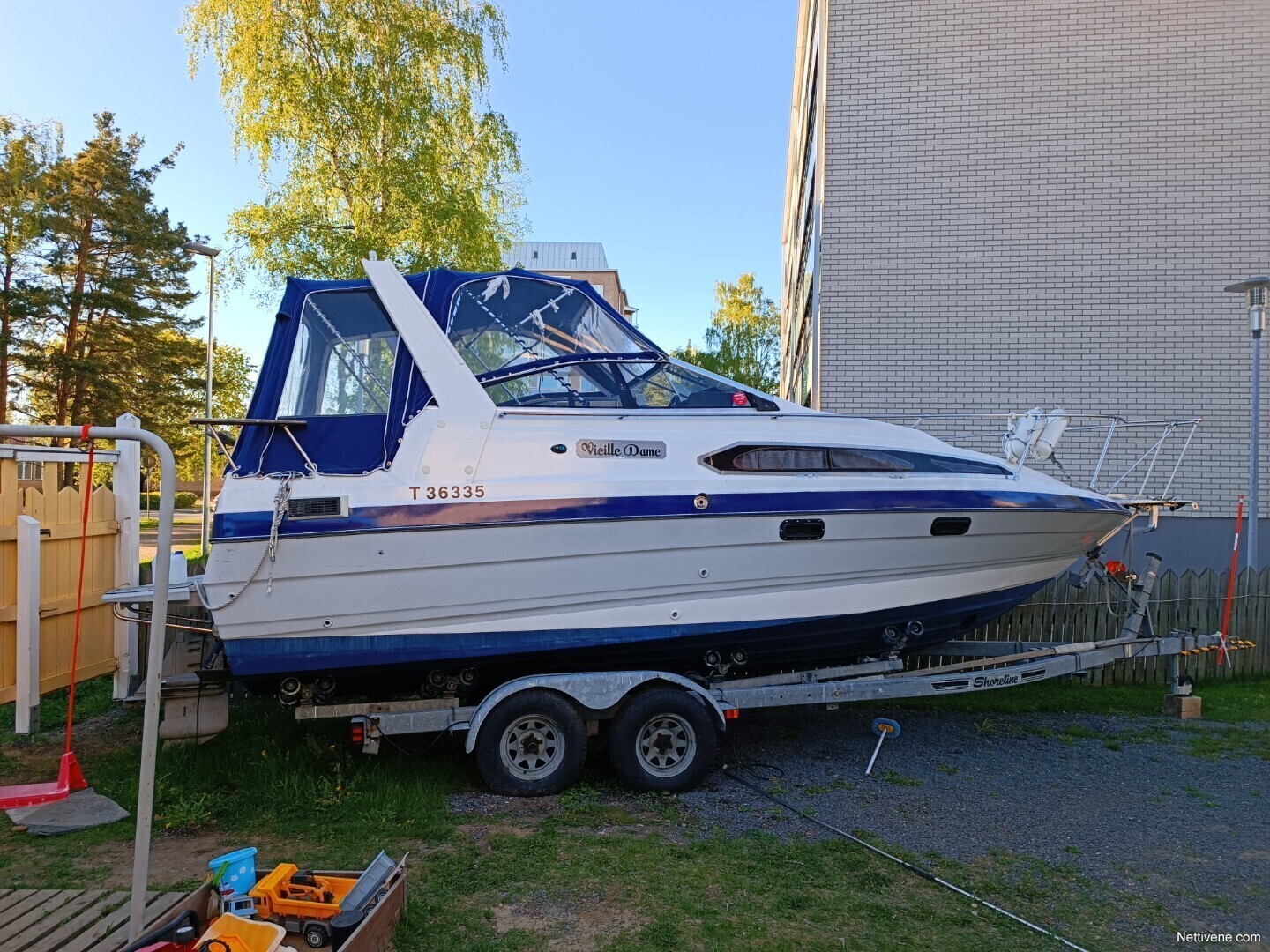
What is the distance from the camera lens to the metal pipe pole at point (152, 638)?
2.88m

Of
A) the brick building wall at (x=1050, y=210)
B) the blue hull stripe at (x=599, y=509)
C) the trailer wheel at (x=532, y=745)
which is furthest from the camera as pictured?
the brick building wall at (x=1050, y=210)

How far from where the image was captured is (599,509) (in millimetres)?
4969

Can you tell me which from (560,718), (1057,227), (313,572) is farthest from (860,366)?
(313,572)

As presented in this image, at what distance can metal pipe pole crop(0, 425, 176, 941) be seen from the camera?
288cm

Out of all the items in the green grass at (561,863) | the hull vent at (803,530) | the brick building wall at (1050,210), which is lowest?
the green grass at (561,863)

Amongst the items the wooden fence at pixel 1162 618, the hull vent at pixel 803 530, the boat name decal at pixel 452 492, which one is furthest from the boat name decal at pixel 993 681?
the boat name decal at pixel 452 492

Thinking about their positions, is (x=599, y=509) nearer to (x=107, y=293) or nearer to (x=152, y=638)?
(x=152, y=638)

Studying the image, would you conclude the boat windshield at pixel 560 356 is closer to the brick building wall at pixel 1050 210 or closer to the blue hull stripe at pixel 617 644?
the blue hull stripe at pixel 617 644

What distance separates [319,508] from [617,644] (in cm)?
191

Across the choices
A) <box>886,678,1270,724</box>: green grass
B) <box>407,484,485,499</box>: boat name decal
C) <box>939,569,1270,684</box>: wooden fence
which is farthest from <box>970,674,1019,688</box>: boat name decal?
<box>407,484,485,499</box>: boat name decal

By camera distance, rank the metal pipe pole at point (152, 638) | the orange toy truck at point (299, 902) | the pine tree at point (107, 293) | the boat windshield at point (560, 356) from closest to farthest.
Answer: the metal pipe pole at point (152, 638) < the orange toy truck at point (299, 902) < the boat windshield at point (560, 356) < the pine tree at point (107, 293)

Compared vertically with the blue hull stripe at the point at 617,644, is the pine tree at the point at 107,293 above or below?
above

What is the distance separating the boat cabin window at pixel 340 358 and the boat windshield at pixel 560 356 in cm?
47

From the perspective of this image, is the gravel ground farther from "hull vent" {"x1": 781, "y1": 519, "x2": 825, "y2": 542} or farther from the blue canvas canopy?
the blue canvas canopy
